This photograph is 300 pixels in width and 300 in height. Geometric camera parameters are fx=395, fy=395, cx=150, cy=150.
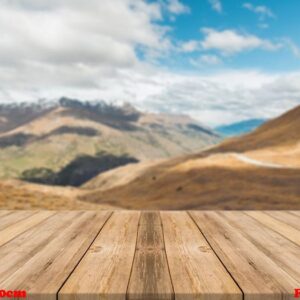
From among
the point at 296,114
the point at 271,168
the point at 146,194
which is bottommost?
the point at 146,194

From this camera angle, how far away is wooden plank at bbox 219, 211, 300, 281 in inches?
161

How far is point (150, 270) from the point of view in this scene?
3818 mm

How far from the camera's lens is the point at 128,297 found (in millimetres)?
3258

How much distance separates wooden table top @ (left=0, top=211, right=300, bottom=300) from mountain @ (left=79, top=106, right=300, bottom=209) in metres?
27.9

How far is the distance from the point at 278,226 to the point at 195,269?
2721 mm

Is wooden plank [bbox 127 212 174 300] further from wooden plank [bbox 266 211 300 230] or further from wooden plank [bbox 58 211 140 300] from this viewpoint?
wooden plank [bbox 266 211 300 230]

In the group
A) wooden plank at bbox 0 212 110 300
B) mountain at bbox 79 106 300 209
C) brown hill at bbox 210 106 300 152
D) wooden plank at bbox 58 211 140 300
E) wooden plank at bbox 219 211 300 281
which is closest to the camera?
wooden plank at bbox 58 211 140 300

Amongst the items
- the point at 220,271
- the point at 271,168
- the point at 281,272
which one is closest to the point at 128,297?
the point at 220,271

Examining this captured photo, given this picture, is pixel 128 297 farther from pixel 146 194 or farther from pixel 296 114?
pixel 296 114

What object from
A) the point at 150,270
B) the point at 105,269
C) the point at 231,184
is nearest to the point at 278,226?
the point at 150,270

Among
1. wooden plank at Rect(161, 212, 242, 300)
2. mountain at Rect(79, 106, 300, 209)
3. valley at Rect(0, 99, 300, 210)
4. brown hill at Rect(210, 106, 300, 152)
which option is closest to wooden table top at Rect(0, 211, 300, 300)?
wooden plank at Rect(161, 212, 242, 300)

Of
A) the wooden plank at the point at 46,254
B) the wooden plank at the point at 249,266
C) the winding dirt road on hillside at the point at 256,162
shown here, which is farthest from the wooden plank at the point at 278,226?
the winding dirt road on hillside at the point at 256,162

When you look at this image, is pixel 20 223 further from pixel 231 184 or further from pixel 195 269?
pixel 231 184

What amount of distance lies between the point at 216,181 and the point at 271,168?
24.7ft
